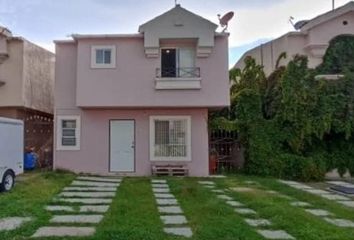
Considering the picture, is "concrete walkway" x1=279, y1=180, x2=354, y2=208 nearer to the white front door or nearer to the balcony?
the balcony

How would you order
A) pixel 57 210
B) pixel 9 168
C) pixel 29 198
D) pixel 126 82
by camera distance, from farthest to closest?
pixel 126 82 < pixel 9 168 < pixel 29 198 < pixel 57 210

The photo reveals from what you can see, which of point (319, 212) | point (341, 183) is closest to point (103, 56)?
point (341, 183)

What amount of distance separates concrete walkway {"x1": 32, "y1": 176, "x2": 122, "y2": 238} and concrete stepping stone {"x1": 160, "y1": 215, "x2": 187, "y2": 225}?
1306 mm

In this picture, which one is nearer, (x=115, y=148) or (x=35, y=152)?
(x=115, y=148)

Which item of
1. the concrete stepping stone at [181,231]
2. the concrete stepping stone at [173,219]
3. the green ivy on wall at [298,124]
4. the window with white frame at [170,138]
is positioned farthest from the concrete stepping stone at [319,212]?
the window with white frame at [170,138]

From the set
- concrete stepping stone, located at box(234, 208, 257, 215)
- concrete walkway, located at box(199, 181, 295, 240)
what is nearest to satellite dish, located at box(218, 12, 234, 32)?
concrete walkway, located at box(199, 181, 295, 240)

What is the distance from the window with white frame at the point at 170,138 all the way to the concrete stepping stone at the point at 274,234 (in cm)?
1007

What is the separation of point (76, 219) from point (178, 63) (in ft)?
34.1

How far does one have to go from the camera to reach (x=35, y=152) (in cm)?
2058

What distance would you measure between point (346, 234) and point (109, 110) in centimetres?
1220

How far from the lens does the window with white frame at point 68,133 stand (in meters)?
18.2

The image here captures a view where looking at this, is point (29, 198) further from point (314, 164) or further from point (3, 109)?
point (314, 164)

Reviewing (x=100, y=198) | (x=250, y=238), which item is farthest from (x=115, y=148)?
(x=250, y=238)

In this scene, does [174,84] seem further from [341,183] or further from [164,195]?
[341,183]
